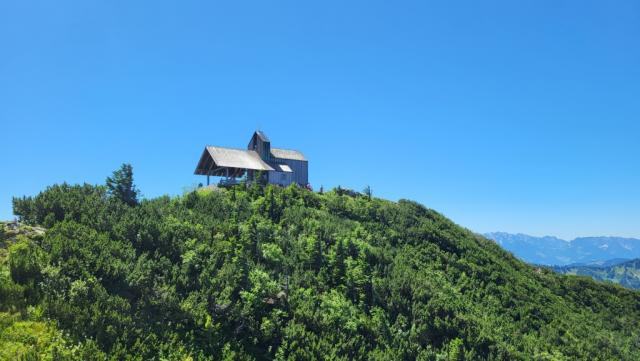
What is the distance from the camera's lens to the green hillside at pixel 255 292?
14047mm

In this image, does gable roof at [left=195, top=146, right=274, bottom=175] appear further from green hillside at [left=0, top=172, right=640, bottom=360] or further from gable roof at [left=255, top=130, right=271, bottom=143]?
green hillside at [left=0, top=172, right=640, bottom=360]

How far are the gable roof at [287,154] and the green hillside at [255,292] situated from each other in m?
19.1

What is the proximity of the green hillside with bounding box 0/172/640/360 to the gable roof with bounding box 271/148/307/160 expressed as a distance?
19083 millimetres

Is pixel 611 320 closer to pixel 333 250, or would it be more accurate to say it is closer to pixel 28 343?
pixel 333 250

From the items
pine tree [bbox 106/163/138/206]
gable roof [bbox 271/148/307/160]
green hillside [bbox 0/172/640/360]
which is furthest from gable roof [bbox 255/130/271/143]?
pine tree [bbox 106/163/138/206]

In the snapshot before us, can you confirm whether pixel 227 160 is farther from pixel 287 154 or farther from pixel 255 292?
pixel 255 292

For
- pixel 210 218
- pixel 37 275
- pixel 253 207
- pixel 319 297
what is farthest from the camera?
pixel 253 207

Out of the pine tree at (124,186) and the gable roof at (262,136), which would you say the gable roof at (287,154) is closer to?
the gable roof at (262,136)

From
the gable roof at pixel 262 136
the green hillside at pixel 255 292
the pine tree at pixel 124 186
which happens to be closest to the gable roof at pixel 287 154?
the gable roof at pixel 262 136

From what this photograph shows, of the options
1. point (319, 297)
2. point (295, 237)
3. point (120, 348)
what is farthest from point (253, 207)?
point (120, 348)

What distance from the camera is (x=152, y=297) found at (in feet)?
53.9

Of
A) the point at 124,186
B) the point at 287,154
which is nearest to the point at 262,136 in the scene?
the point at 287,154

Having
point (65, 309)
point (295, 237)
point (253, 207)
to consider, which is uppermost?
point (253, 207)

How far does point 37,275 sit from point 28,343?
10.6ft
